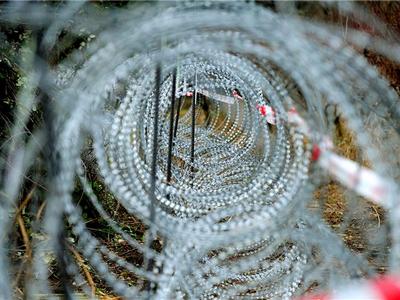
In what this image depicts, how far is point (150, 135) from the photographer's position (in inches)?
190

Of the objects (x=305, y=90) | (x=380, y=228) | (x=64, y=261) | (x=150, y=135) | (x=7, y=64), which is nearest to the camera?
(x=64, y=261)

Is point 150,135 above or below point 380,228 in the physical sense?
above

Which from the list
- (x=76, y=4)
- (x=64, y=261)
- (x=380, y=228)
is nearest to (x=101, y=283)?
(x=64, y=261)

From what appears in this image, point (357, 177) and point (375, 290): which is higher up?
point (357, 177)

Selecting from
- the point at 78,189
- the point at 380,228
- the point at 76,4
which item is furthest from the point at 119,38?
the point at 380,228

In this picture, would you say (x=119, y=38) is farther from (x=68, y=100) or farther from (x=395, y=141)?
(x=395, y=141)

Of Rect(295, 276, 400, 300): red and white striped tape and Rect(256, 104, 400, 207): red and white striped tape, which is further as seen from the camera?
Rect(256, 104, 400, 207): red and white striped tape

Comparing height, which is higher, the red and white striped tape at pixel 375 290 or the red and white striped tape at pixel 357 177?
the red and white striped tape at pixel 357 177

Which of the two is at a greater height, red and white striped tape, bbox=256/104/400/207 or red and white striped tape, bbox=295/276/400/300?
red and white striped tape, bbox=256/104/400/207

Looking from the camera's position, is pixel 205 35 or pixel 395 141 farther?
pixel 395 141

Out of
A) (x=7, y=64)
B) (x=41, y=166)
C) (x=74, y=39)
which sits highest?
(x=74, y=39)

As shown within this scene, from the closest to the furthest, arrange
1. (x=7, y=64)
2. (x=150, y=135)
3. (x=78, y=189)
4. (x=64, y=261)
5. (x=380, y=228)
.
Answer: (x=64, y=261) → (x=7, y=64) → (x=150, y=135) → (x=78, y=189) → (x=380, y=228)

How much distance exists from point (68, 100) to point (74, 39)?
2.84 metres

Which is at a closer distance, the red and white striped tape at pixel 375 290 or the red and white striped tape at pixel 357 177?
the red and white striped tape at pixel 375 290
